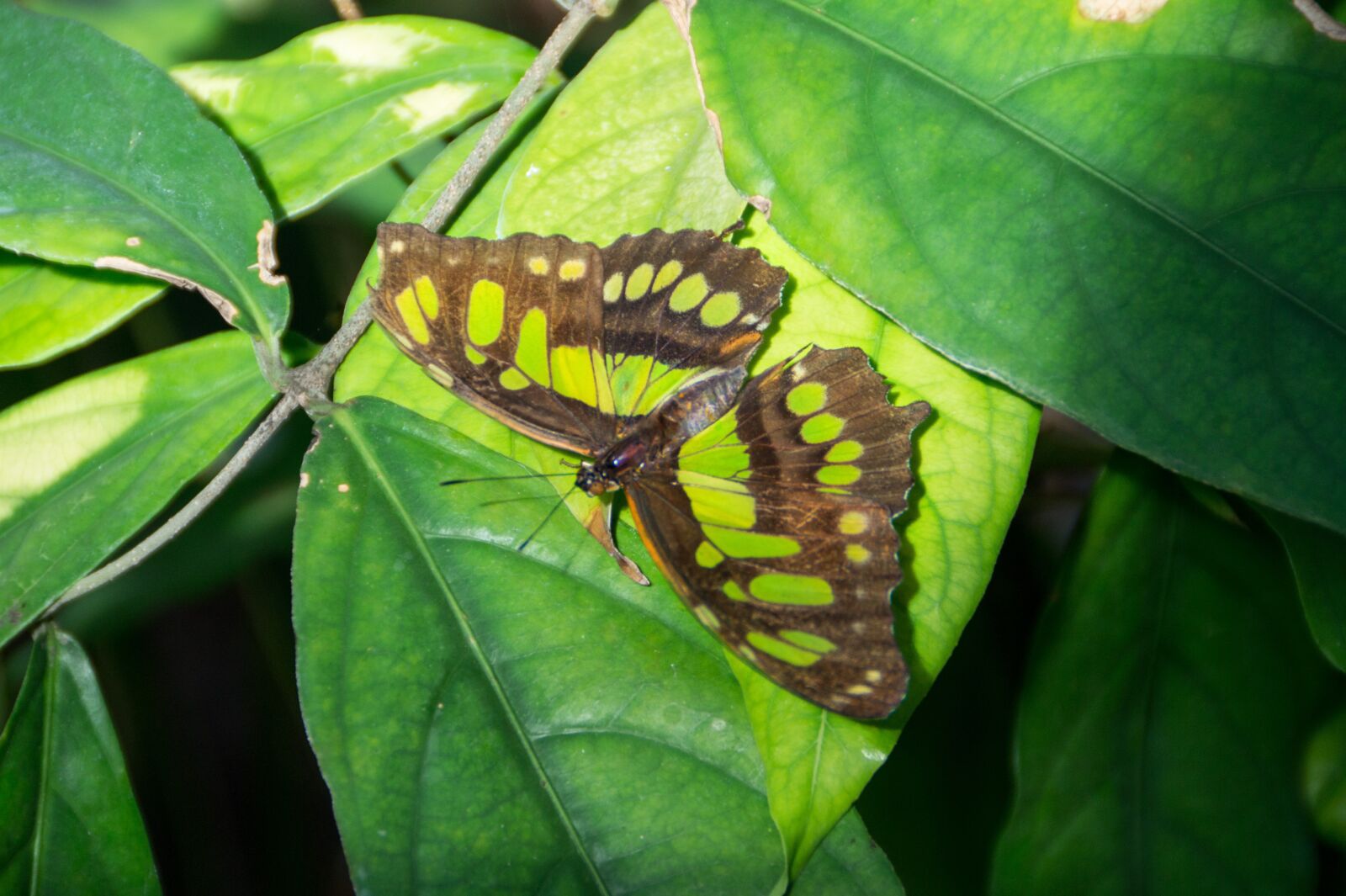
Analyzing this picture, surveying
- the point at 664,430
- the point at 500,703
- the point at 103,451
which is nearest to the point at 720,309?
the point at 664,430

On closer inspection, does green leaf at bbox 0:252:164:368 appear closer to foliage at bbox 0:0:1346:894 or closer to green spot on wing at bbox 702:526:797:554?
foliage at bbox 0:0:1346:894

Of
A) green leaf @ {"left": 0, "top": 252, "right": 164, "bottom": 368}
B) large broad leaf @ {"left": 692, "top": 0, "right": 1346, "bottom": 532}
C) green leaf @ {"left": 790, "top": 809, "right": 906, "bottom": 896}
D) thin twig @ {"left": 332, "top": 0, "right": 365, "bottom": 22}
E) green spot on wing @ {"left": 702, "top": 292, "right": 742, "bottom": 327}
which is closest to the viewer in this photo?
large broad leaf @ {"left": 692, "top": 0, "right": 1346, "bottom": 532}

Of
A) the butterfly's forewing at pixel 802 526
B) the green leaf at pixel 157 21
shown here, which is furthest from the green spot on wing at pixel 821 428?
the green leaf at pixel 157 21

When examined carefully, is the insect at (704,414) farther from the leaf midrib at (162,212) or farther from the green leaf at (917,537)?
the leaf midrib at (162,212)

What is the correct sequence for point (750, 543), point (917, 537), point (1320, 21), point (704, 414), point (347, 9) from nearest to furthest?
point (1320, 21)
point (917, 537)
point (750, 543)
point (704, 414)
point (347, 9)

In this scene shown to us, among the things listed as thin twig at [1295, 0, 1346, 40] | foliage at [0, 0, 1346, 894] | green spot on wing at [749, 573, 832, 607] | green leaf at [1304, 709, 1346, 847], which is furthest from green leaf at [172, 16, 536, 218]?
green leaf at [1304, 709, 1346, 847]

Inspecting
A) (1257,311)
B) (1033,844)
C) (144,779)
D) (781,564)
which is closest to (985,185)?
(1257,311)

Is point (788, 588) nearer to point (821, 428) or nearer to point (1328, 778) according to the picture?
point (821, 428)
